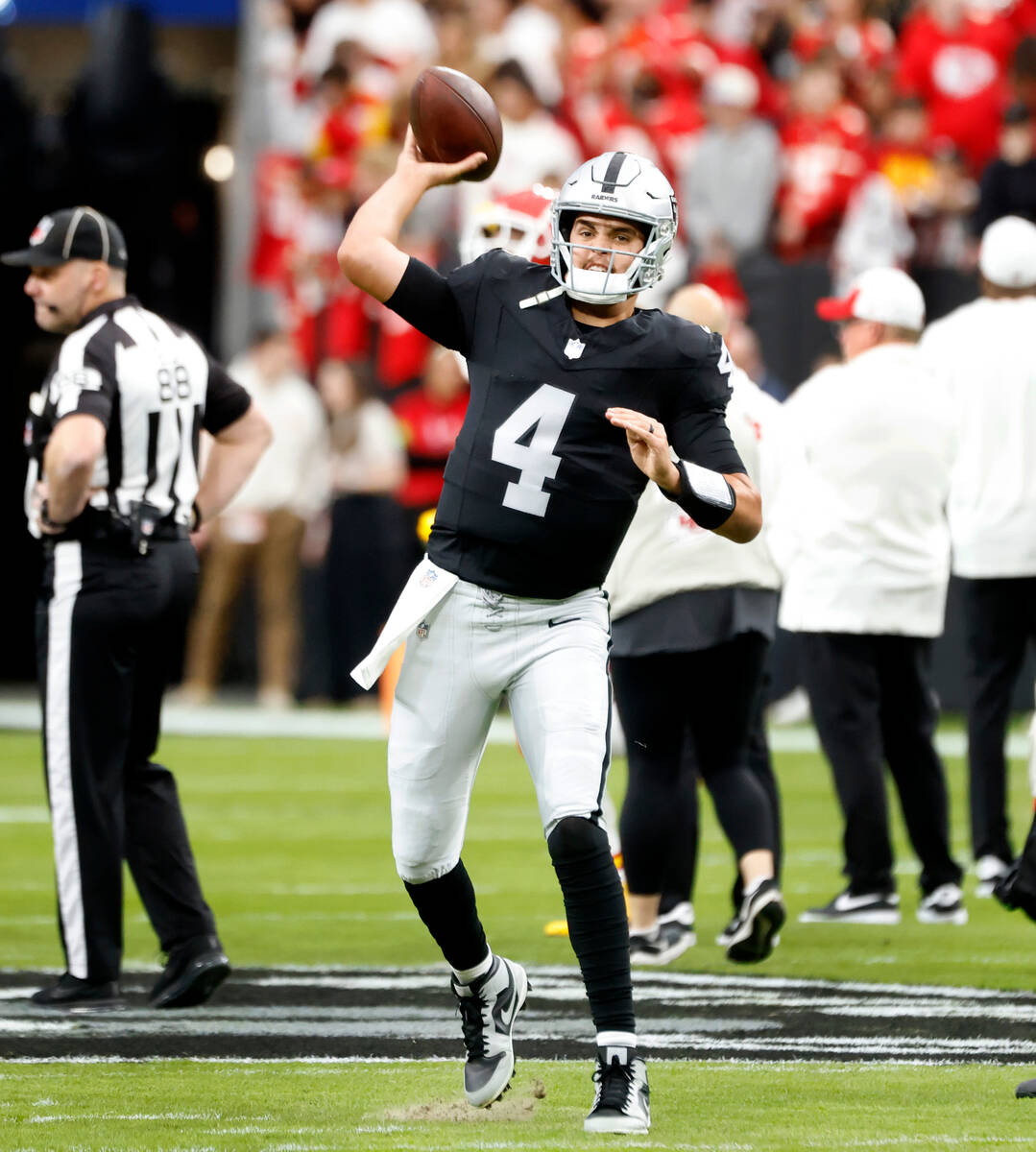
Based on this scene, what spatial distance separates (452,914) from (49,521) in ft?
6.10

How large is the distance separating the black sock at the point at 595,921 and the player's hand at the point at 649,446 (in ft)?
2.31

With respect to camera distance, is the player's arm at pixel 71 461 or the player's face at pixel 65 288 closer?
the player's arm at pixel 71 461

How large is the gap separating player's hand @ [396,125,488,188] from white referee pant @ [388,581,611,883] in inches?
35.7

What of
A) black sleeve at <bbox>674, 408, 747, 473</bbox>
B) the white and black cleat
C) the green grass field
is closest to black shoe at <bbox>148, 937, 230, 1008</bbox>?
the green grass field

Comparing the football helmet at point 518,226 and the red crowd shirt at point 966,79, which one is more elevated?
the red crowd shirt at point 966,79

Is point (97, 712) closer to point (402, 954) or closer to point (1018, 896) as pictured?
point (402, 954)

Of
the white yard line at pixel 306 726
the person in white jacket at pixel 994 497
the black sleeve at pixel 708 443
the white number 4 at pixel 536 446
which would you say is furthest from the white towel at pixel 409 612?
the white yard line at pixel 306 726

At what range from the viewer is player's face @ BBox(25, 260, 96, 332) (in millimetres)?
6188

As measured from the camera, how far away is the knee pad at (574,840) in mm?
4457

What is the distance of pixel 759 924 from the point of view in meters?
6.20

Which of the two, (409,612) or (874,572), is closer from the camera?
(409,612)

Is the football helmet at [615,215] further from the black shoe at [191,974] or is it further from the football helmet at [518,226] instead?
the black shoe at [191,974]

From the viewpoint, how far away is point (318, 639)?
51.2 ft

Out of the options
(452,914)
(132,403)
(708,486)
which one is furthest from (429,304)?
(132,403)
